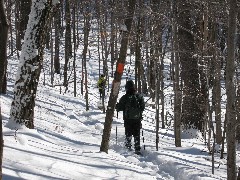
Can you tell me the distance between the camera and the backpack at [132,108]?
10109mm

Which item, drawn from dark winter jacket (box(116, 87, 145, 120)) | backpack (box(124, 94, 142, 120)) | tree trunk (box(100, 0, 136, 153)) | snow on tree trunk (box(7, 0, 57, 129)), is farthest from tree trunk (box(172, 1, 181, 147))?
snow on tree trunk (box(7, 0, 57, 129))

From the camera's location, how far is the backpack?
1011cm

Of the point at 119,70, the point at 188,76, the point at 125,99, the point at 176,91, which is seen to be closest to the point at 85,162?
the point at 119,70

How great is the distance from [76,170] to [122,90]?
26.3 metres

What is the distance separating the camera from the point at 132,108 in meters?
10.1

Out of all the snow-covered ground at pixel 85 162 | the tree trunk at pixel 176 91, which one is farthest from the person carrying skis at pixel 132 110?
the tree trunk at pixel 176 91

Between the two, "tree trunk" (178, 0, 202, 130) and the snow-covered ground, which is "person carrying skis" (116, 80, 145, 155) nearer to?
the snow-covered ground

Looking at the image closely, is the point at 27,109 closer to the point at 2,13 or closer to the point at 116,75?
the point at 116,75

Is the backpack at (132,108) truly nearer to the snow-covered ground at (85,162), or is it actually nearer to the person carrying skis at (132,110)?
the person carrying skis at (132,110)

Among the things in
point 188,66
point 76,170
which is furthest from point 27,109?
point 188,66

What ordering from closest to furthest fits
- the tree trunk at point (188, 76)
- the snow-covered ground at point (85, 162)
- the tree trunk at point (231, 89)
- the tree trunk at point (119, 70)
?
the snow-covered ground at point (85, 162)
the tree trunk at point (231, 89)
the tree trunk at point (119, 70)
the tree trunk at point (188, 76)

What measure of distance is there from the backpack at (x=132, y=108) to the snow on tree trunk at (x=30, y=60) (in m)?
2.95

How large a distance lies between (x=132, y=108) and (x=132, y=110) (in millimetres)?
52

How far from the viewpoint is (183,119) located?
15.2 metres
